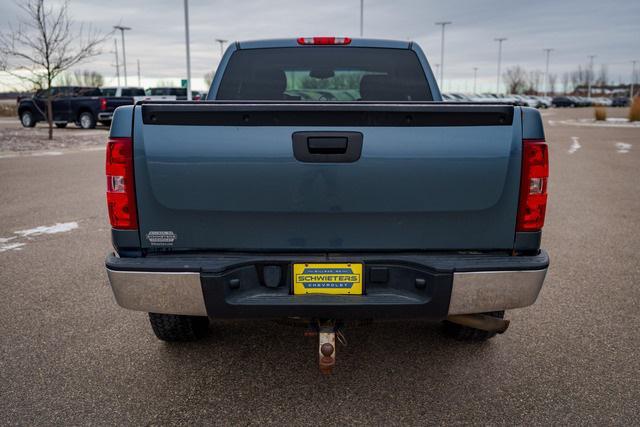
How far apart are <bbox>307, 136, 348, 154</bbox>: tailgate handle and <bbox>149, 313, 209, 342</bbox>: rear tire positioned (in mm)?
1336

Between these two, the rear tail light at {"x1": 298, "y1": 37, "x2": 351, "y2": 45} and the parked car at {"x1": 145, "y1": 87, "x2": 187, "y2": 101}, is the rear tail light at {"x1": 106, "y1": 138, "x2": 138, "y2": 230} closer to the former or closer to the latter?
the rear tail light at {"x1": 298, "y1": 37, "x2": 351, "y2": 45}

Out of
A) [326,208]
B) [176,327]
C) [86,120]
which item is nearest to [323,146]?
[326,208]

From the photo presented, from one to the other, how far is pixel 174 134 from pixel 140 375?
1418 mm

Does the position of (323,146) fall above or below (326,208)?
above

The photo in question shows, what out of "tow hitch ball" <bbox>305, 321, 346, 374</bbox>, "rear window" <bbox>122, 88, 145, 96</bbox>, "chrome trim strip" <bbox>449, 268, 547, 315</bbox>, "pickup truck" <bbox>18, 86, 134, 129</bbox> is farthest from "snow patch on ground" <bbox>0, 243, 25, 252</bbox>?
"rear window" <bbox>122, 88, 145, 96</bbox>

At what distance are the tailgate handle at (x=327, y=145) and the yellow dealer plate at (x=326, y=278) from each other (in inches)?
20.1

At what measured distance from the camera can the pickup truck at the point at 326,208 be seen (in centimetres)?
255

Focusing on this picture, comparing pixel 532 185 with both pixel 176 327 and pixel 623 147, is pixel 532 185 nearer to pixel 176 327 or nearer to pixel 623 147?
pixel 176 327

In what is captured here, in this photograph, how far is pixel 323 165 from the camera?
255 centimetres

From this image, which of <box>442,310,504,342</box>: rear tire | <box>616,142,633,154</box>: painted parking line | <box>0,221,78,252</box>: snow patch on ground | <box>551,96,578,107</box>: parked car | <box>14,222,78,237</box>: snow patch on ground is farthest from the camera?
<box>551,96,578,107</box>: parked car

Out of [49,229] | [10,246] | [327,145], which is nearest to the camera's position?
[327,145]

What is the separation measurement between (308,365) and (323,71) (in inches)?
89.7

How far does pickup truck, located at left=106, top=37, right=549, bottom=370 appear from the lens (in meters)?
2.55

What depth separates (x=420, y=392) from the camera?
296 cm
